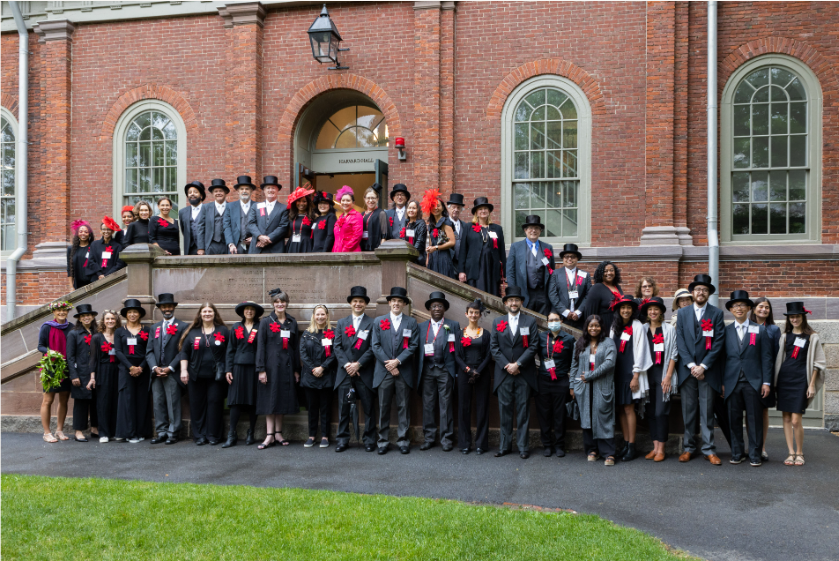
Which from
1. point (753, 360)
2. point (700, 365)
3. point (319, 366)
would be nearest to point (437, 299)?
point (319, 366)

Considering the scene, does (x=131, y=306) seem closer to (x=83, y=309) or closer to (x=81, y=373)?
(x=83, y=309)

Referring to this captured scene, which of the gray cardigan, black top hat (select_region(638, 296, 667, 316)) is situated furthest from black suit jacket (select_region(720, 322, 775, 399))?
the gray cardigan

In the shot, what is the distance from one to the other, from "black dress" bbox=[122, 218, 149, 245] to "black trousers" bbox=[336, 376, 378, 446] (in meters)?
4.65

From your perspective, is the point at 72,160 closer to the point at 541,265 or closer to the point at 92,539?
the point at 541,265

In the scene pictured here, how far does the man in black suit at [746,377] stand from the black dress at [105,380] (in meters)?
8.52

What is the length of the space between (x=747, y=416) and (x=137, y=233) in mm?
9604

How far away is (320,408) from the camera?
10.7 meters

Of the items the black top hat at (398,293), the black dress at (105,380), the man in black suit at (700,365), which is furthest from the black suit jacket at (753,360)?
the black dress at (105,380)

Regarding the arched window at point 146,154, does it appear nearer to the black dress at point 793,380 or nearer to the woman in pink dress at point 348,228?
the woman in pink dress at point 348,228

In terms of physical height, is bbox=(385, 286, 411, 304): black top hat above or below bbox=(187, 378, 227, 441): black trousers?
above

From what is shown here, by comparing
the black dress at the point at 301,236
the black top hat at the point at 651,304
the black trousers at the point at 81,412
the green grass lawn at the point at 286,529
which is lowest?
the green grass lawn at the point at 286,529

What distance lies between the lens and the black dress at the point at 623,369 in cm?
949

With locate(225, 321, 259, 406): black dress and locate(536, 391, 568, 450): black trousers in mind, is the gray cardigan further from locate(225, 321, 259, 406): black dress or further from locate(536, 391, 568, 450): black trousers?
locate(225, 321, 259, 406): black dress

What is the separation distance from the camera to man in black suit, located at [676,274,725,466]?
30.8 ft
